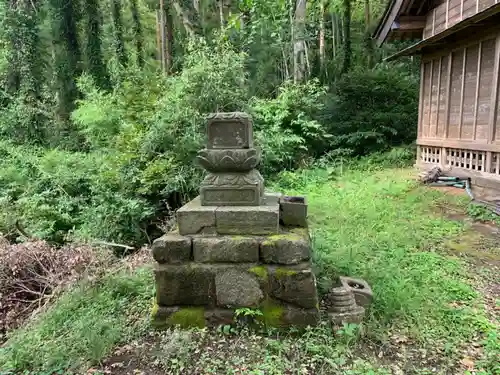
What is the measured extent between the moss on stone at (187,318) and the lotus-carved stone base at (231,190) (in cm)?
92

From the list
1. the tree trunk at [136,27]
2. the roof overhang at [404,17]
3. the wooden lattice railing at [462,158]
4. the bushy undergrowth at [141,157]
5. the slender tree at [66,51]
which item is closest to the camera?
the bushy undergrowth at [141,157]

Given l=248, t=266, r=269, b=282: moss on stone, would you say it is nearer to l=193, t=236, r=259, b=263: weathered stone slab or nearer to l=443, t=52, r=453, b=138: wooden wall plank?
l=193, t=236, r=259, b=263: weathered stone slab

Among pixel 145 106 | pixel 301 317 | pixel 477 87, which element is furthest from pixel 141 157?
pixel 477 87

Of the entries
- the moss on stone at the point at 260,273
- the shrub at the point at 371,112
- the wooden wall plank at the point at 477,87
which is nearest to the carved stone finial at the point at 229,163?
the moss on stone at the point at 260,273

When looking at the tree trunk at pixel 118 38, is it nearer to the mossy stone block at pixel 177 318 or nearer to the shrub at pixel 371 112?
the shrub at pixel 371 112

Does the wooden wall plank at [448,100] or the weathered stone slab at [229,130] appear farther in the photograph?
the wooden wall plank at [448,100]

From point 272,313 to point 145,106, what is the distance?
5.75 m

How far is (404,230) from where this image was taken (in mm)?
5102

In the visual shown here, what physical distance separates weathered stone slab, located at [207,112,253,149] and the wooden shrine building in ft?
16.6

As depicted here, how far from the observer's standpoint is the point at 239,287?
9.55 ft

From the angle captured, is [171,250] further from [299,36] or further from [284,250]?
[299,36]

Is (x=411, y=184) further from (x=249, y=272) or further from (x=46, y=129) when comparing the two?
(x=46, y=129)

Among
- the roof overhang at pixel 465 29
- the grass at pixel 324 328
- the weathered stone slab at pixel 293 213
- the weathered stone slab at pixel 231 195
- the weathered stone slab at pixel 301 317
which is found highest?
the roof overhang at pixel 465 29

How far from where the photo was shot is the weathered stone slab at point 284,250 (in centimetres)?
286
